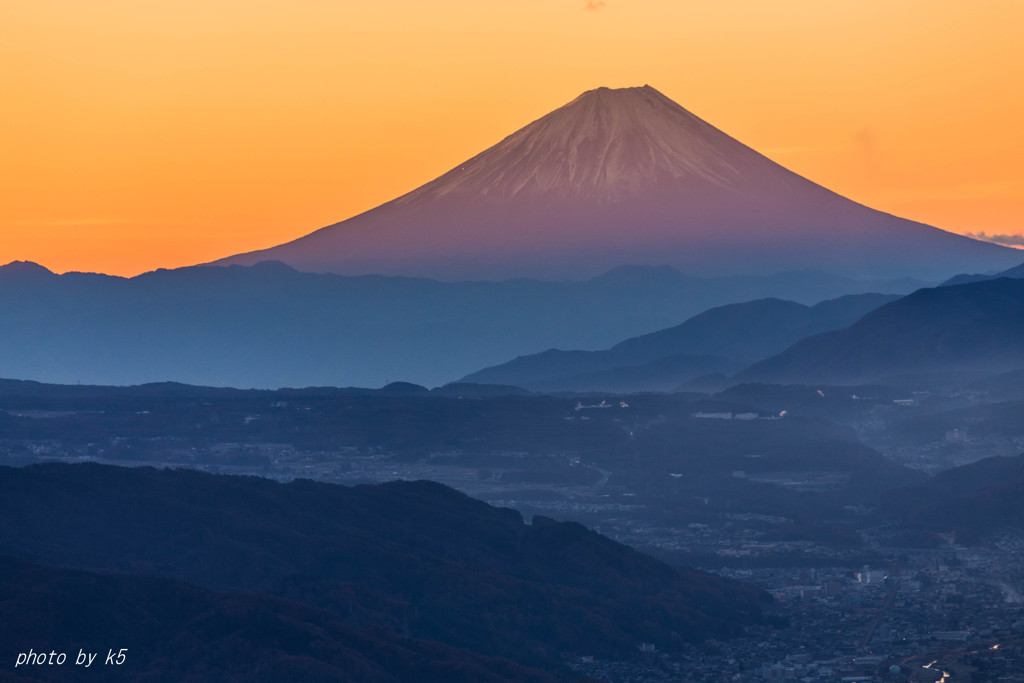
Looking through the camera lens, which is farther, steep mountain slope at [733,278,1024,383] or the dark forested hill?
steep mountain slope at [733,278,1024,383]

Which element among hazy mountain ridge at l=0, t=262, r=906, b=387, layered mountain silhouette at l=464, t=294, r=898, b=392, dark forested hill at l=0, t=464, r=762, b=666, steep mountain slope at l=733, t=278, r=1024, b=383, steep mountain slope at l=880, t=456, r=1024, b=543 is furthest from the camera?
hazy mountain ridge at l=0, t=262, r=906, b=387

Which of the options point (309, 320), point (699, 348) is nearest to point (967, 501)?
point (699, 348)

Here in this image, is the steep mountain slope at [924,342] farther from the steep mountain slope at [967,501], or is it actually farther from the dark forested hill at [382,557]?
the dark forested hill at [382,557]

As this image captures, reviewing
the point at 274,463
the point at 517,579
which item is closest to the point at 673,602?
the point at 517,579

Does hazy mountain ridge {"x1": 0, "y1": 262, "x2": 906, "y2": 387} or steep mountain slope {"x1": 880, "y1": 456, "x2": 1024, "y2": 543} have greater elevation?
hazy mountain ridge {"x1": 0, "y1": 262, "x2": 906, "y2": 387}

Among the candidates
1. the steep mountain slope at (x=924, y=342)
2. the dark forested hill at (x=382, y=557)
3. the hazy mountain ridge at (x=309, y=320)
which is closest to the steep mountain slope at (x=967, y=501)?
the dark forested hill at (x=382, y=557)

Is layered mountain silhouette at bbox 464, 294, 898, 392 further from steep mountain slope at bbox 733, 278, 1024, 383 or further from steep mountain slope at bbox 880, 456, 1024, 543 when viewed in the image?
steep mountain slope at bbox 880, 456, 1024, 543

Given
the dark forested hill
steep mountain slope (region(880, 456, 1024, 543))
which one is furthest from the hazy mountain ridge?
the dark forested hill
